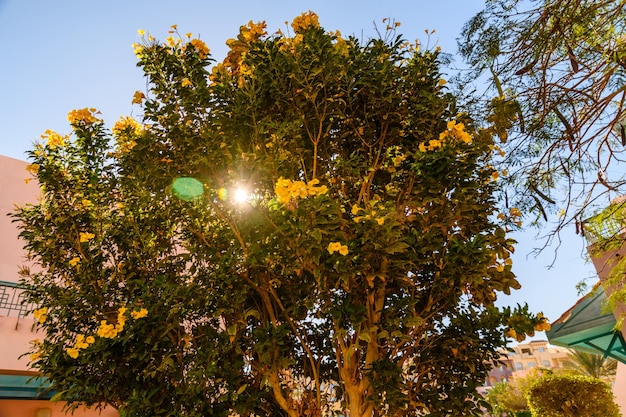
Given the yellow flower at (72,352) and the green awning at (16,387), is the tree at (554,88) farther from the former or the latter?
the green awning at (16,387)

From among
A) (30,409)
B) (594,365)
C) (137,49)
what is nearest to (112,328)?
(137,49)

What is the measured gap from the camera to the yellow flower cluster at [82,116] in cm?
354

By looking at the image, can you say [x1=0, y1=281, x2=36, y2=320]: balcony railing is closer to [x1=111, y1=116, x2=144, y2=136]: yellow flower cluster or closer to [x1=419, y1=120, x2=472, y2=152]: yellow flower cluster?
[x1=111, y1=116, x2=144, y2=136]: yellow flower cluster

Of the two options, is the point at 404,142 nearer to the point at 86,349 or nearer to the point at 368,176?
the point at 368,176

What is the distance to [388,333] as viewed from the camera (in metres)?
2.64

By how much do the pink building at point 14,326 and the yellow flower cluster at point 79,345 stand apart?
Answer: 1.97 m

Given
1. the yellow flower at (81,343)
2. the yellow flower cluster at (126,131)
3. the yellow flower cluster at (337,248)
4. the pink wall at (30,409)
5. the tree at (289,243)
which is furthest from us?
the pink wall at (30,409)

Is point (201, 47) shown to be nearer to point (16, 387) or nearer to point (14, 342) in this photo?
point (14, 342)

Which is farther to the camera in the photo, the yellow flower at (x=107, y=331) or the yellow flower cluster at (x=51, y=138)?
the yellow flower cluster at (x=51, y=138)

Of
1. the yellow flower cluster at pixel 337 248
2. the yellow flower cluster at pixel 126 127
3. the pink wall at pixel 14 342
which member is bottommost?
the yellow flower cluster at pixel 337 248

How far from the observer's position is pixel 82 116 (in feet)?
11.7

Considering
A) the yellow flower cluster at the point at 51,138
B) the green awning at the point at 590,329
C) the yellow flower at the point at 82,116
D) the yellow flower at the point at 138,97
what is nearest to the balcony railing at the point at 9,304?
the yellow flower cluster at the point at 51,138

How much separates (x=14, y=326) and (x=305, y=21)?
5829 millimetres

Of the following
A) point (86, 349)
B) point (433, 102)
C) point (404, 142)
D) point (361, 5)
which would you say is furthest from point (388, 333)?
point (361, 5)
